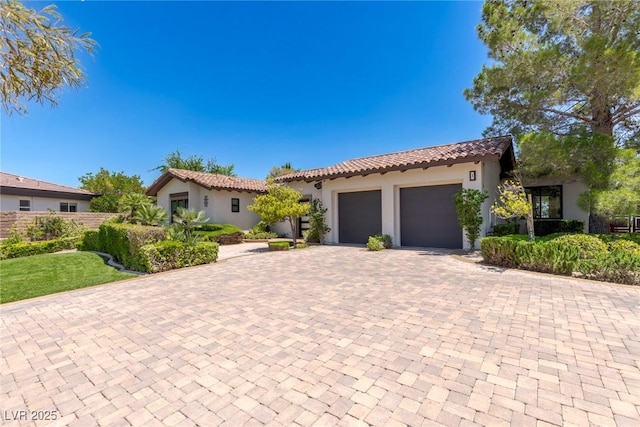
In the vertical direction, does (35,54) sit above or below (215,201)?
above

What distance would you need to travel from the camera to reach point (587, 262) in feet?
21.8

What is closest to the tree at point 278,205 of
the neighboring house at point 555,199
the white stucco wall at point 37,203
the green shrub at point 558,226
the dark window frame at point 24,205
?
the neighboring house at point 555,199

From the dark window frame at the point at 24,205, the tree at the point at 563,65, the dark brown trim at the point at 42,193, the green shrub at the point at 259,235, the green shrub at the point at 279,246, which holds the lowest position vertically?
the green shrub at the point at 279,246

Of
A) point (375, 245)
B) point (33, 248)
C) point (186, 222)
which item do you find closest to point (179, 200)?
point (33, 248)

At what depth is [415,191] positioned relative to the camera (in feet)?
42.1

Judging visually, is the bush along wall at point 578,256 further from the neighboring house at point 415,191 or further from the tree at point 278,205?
the tree at point 278,205

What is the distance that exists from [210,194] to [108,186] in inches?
732

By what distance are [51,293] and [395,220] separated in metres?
12.1

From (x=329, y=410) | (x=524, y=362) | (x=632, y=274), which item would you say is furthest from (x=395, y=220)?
(x=329, y=410)

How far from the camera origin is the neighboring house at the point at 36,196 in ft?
63.5

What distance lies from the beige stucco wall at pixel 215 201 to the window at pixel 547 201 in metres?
18.7

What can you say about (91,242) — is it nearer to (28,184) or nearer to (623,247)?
(28,184)

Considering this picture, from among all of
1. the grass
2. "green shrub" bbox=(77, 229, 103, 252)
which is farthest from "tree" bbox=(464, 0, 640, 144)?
"green shrub" bbox=(77, 229, 103, 252)

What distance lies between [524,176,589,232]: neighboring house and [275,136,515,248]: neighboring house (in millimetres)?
2146
